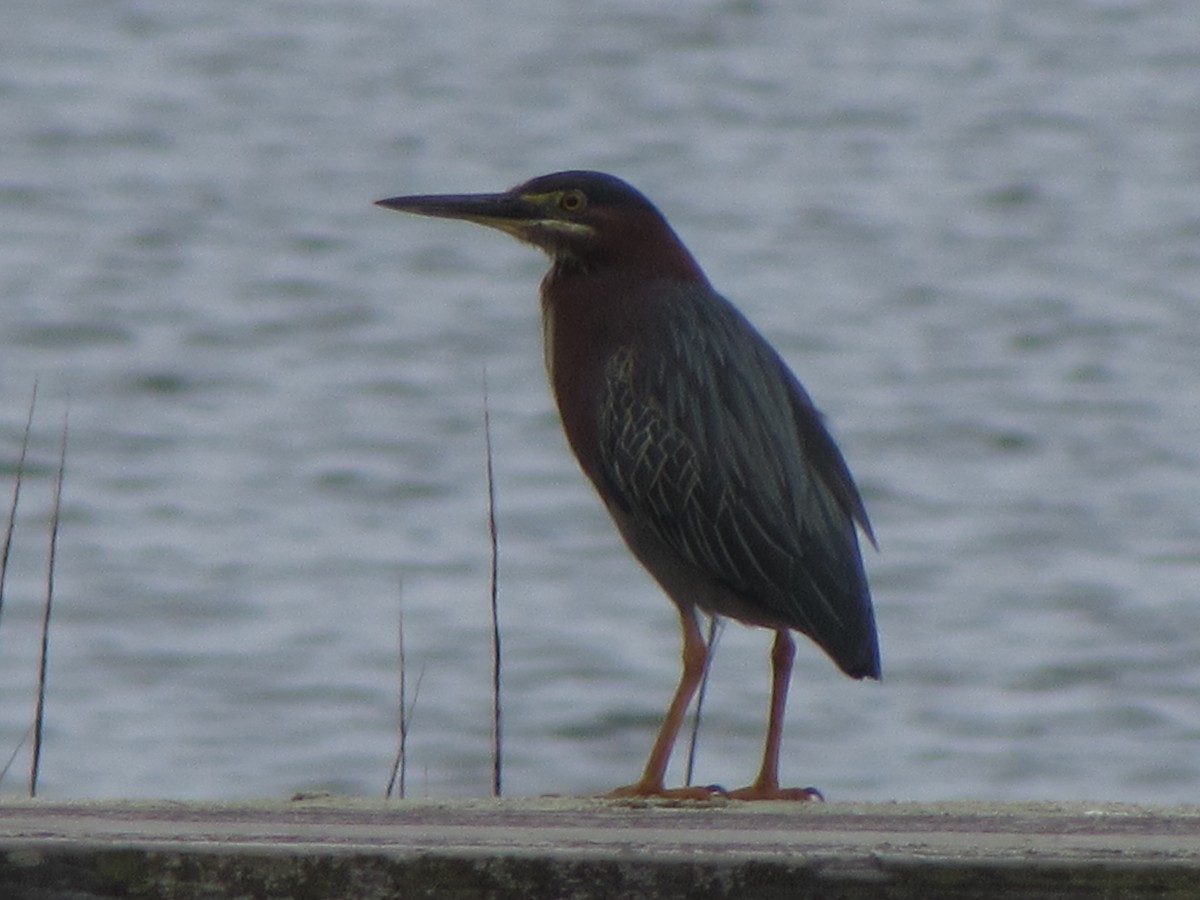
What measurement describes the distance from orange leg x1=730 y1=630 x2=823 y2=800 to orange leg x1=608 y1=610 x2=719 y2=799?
0.40 ft

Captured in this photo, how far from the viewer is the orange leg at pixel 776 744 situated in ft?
13.2

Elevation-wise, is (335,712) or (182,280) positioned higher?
(182,280)

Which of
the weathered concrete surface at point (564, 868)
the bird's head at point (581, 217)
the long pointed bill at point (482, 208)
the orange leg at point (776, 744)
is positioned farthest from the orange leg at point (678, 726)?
the weathered concrete surface at point (564, 868)

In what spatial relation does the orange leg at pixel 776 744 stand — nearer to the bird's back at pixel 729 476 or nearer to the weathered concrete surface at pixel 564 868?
the bird's back at pixel 729 476

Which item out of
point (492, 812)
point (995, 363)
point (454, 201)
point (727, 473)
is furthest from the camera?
point (995, 363)

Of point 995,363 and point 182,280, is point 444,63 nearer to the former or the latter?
point 182,280

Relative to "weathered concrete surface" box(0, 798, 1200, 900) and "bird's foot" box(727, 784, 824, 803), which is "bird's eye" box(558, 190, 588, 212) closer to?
"bird's foot" box(727, 784, 824, 803)

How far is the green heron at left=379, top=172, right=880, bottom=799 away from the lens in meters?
4.28

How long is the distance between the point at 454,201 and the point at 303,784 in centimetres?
487

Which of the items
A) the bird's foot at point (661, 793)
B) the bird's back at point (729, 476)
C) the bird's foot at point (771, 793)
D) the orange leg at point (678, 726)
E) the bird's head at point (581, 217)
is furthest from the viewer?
the bird's head at point (581, 217)

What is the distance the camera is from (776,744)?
420 centimetres

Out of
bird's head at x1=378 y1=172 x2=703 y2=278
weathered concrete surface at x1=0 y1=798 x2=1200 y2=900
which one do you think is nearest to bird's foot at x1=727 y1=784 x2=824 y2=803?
bird's head at x1=378 y1=172 x2=703 y2=278

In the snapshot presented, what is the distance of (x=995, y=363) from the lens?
549 inches

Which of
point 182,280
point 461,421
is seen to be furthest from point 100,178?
point 461,421
